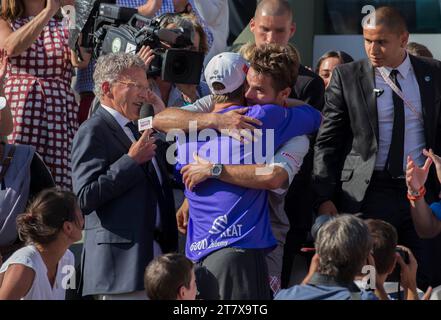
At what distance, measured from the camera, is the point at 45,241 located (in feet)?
17.9

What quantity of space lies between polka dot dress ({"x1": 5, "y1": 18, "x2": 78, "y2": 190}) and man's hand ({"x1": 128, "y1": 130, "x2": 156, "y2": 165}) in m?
1.29

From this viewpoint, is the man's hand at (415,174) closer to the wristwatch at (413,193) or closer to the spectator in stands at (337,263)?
the wristwatch at (413,193)

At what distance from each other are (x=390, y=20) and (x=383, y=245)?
1745mm

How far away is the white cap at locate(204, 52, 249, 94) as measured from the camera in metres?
5.60

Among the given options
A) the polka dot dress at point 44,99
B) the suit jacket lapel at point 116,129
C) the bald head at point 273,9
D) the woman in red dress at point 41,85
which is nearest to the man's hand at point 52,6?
the woman in red dress at point 41,85

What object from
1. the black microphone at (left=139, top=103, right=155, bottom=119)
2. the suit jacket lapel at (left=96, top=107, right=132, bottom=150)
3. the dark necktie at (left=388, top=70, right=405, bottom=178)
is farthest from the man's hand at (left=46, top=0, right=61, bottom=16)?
the dark necktie at (left=388, top=70, right=405, bottom=178)

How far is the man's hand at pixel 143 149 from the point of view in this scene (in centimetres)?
575

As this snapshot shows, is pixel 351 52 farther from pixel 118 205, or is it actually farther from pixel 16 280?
pixel 16 280

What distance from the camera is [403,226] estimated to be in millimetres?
A: 6328

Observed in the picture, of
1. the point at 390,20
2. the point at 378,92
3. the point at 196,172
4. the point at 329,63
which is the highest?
the point at 390,20

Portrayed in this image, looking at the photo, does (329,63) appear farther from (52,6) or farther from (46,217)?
(46,217)

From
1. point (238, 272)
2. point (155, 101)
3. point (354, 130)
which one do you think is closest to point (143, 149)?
point (155, 101)

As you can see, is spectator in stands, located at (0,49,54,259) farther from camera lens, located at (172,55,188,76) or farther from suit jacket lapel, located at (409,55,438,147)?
suit jacket lapel, located at (409,55,438,147)
